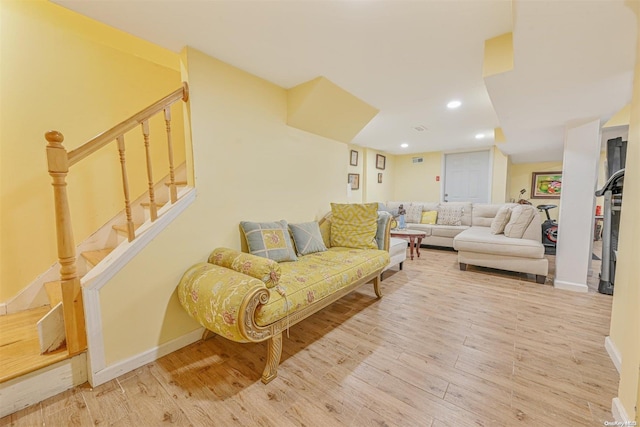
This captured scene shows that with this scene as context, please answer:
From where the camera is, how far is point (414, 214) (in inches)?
214

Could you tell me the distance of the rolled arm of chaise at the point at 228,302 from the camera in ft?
4.21

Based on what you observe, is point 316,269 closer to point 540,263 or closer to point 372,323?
point 372,323

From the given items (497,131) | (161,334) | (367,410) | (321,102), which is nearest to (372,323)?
(367,410)

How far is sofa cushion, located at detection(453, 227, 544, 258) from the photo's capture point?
3.01 m

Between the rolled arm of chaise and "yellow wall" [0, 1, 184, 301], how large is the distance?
1.29 m

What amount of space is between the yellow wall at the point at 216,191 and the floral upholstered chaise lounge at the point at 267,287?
0.51 ft

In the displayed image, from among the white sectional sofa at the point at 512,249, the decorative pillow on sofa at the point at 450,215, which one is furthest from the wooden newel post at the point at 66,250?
the decorative pillow on sofa at the point at 450,215

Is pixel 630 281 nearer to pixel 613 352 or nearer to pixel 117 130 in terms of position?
pixel 613 352

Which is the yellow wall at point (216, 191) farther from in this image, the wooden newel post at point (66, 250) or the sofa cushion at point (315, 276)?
the sofa cushion at point (315, 276)

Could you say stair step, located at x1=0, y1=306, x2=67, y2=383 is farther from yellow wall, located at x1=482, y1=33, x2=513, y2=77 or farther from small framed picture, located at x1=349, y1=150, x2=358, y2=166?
small framed picture, located at x1=349, y1=150, x2=358, y2=166

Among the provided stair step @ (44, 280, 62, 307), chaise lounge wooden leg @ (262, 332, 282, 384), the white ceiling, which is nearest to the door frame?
the white ceiling

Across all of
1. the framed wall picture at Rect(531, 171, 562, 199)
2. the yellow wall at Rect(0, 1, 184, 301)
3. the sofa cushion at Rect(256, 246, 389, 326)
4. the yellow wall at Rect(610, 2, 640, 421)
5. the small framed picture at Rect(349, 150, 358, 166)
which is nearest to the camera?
the yellow wall at Rect(610, 2, 640, 421)

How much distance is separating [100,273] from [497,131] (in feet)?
17.3

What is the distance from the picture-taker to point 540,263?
9.74 ft
